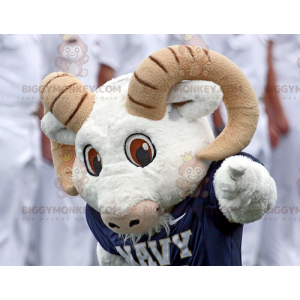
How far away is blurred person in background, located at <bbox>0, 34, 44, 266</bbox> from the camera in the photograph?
1335mm

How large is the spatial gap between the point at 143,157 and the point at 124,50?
0.71m

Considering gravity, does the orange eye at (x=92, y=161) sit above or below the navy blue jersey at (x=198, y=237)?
above

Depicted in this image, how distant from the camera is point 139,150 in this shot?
2.61ft

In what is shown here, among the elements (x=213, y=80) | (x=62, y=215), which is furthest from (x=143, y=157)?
(x=62, y=215)

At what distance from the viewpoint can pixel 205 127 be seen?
84cm

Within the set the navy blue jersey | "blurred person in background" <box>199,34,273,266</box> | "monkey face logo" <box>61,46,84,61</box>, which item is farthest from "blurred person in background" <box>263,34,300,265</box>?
"monkey face logo" <box>61,46,84,61</box>

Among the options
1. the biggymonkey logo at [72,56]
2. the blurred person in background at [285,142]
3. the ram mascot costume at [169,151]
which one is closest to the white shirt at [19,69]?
the biggymonkey logo at [72,56]

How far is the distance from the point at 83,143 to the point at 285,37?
0.91 meters

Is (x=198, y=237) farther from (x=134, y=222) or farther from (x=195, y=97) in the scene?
(x=195, y=97)

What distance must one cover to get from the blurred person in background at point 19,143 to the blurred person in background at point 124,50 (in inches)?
9.8

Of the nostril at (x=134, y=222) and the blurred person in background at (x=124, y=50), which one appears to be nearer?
the nostril at (x=134, y=222)

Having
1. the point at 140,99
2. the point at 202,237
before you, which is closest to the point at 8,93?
the point at 140,99

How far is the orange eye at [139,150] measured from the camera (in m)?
0.79

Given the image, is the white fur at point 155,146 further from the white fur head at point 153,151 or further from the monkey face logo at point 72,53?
the monkey face logo at point 72,53
